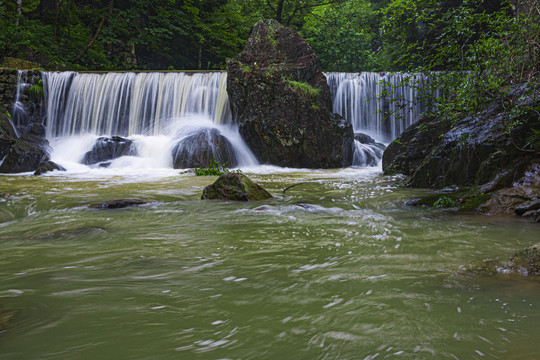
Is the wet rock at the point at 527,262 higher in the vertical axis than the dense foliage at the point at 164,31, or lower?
lower

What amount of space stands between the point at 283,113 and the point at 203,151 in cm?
334

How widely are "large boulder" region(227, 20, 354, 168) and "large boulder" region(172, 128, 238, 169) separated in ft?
3.79

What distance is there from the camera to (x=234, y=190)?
235 inches

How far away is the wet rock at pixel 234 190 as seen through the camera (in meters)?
5.89

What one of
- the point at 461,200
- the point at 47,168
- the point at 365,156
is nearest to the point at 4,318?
the point at 461,200

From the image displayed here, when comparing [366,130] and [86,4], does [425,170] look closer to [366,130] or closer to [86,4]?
[366,130]

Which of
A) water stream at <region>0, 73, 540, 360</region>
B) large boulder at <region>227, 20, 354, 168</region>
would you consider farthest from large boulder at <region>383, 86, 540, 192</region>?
large boulder at <region>227, 20, 354, 168</region>

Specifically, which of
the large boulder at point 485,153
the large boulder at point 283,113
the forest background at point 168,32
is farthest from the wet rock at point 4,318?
the forest background at point 168,32

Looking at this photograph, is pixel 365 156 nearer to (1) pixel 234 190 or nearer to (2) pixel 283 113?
(2) pixel 283 113

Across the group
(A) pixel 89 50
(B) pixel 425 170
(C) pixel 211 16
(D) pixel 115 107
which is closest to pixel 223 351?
(B) pixel 425 170

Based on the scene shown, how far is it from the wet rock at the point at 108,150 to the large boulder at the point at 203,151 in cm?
197

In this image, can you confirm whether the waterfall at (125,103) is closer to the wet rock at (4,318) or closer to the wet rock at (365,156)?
the wet rock at (365,156)

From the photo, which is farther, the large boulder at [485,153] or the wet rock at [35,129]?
the wet rock at [35,129]

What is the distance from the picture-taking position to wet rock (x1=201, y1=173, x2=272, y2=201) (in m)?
5.89
